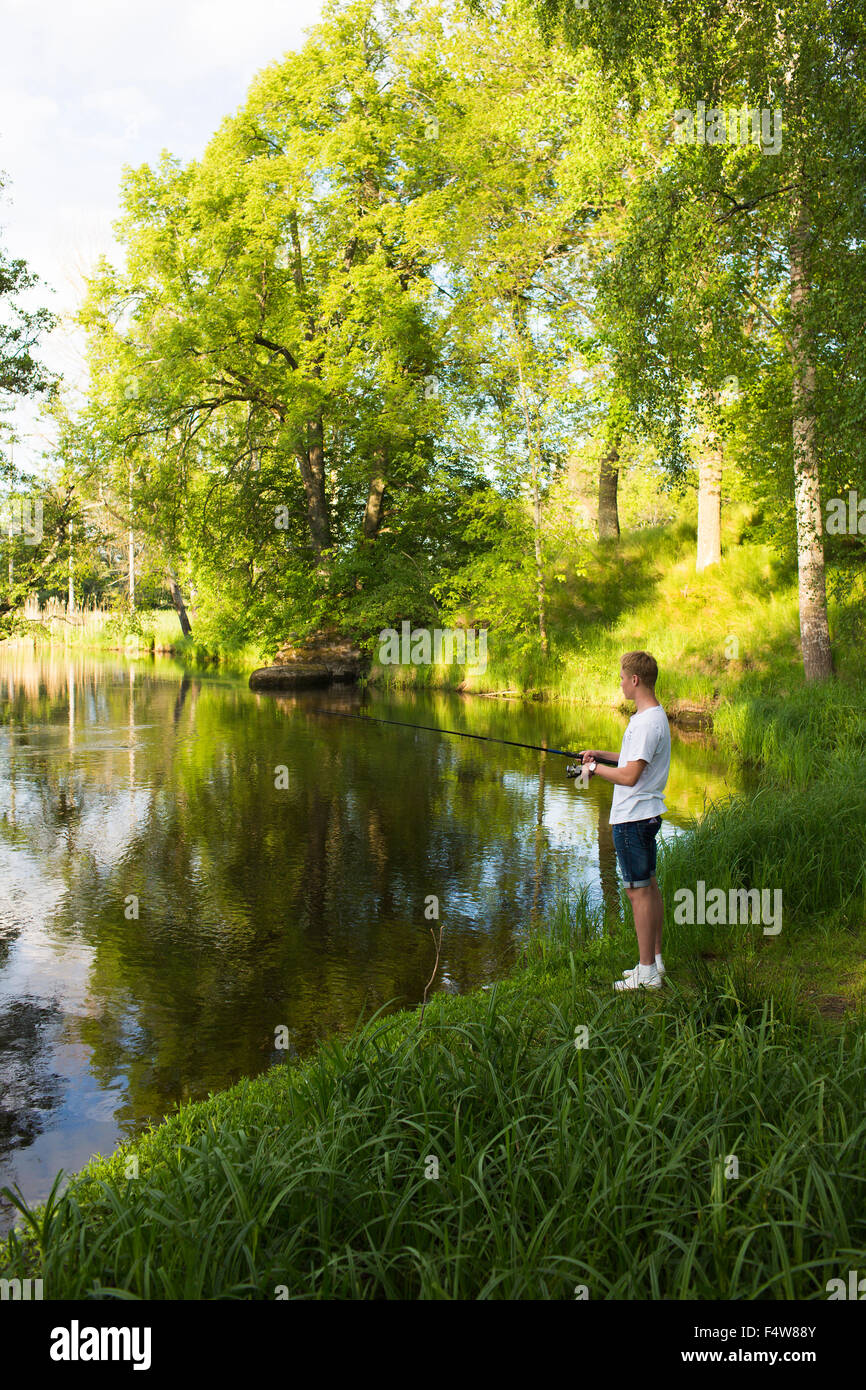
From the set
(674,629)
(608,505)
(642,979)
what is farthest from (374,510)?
(642,979)

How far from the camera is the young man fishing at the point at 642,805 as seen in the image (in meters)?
5.88

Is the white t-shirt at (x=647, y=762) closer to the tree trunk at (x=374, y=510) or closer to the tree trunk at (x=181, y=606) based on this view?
the tree trunk at (x=374, y=510)

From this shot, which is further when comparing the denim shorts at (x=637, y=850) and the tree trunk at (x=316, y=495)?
the tree trunk at (x=316, y=495)

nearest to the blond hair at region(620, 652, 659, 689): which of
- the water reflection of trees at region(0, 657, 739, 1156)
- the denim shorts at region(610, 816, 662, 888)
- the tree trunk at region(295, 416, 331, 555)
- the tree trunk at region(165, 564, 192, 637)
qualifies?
the denim shorts at region(610, 816, 662, 888)

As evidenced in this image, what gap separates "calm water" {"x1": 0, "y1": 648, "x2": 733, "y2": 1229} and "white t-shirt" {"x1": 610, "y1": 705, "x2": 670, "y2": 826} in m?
1.89

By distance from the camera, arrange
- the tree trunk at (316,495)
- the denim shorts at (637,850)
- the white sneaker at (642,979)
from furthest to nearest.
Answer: the tree trunk at (316,495)
the denim shorts at (637,850)
the white sneaker at (642,979)

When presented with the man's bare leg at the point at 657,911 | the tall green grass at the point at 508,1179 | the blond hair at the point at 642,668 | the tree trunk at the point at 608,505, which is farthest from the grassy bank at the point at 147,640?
the tall green grass at the point at 508,1179

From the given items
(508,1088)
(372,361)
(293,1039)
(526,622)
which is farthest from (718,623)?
(508,1088)

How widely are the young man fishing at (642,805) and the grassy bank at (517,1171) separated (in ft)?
1.96

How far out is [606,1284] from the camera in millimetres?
2957

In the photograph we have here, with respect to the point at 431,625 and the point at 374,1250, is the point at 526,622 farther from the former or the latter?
the point at 374,1250

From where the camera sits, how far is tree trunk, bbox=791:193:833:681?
42.8 ft

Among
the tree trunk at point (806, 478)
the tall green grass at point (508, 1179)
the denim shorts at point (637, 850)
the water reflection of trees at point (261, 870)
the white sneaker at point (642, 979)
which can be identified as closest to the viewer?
the tall green grass at point (508, 1179)

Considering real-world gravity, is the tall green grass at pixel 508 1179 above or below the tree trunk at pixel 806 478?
below
